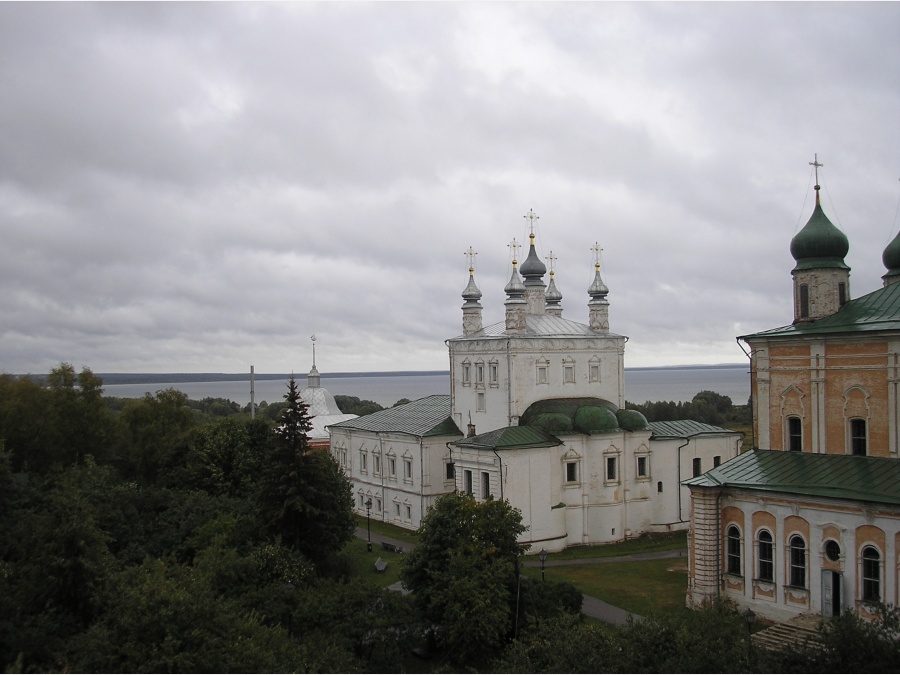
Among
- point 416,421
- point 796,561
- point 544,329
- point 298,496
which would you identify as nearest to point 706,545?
point 796,561

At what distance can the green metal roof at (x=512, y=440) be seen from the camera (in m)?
33.5

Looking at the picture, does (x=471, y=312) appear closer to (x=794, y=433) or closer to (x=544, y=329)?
(x=544, y=329)

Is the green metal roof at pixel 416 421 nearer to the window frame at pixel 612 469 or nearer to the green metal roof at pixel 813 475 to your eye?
the window frame at pixel 612 469

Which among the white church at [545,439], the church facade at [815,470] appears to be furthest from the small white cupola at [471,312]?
the church facade at [815,470]

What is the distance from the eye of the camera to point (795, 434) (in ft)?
80.4

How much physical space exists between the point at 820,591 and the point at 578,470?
14725 millimetres

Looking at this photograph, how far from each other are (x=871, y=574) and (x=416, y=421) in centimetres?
2531

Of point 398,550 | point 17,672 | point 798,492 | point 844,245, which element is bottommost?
point 398,550

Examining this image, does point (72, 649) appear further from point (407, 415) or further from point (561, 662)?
point (407, 415)

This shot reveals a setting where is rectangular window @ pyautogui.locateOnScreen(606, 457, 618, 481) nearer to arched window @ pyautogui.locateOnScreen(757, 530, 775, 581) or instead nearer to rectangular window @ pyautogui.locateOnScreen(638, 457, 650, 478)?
rectangular window @ pyautogui.locateOnScreen(638, 457, 650, 478)

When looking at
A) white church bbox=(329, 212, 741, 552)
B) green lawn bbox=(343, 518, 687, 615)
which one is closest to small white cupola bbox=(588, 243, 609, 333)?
white church bbox=(329, 212, 741, 552)

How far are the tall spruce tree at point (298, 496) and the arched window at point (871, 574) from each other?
16718 millimetres

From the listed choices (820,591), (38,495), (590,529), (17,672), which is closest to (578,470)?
(590,529)

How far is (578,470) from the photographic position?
35188 millimetres
